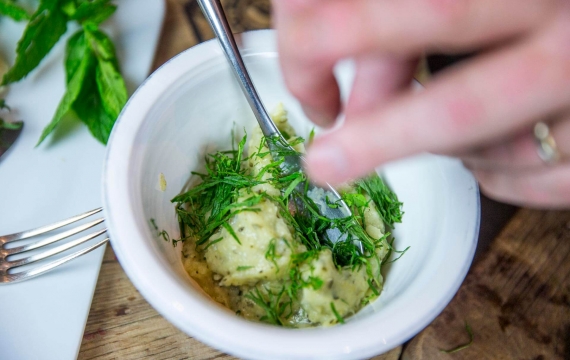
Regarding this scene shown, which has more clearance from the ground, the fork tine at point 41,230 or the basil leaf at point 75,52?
the basil leaf at point 75,52

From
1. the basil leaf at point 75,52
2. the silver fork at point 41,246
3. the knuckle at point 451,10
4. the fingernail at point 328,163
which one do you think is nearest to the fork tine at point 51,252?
the silver fork at point 41,246

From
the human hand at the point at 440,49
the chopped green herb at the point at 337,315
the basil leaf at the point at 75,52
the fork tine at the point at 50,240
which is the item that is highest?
the human hand at the point at 440,49

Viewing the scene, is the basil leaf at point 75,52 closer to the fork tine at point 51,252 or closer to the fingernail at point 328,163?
the fork tine at point 51,252

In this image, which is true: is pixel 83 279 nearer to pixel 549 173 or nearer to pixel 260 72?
pixel 260 72

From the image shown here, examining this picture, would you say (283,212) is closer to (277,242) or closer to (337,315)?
(277,242)

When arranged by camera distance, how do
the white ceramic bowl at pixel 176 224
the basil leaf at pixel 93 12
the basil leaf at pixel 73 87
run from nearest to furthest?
the white ceramic bowl at pixel 176 224 → the basil leaf at pixel 73 87 → the basil leaf at pixel 93 12

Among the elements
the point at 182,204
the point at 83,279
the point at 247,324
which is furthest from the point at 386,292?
the point at 83,279

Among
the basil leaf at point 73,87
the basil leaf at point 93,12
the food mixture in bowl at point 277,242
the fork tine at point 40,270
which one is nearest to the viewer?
the food mixture in bowl at point 277,242
